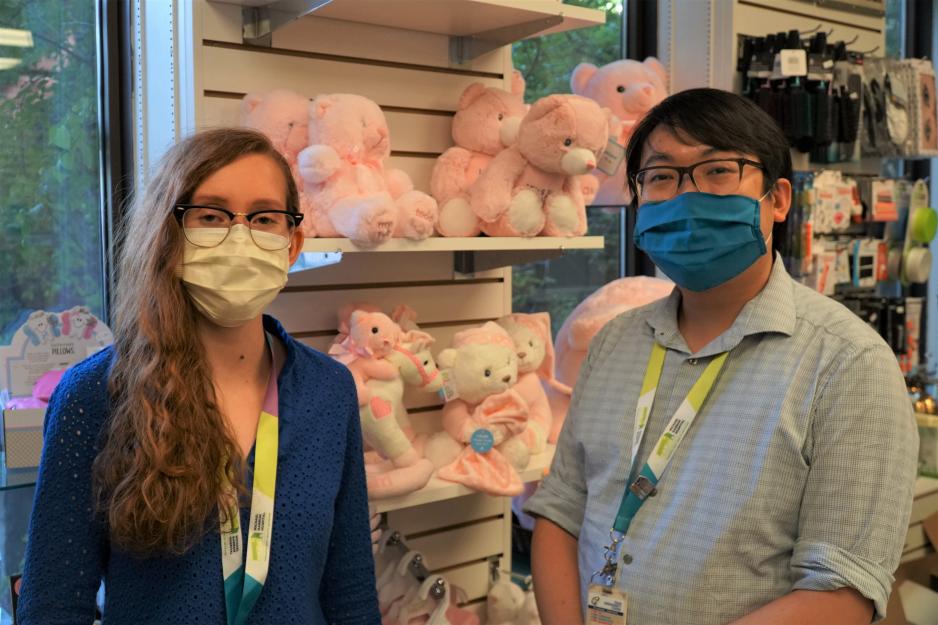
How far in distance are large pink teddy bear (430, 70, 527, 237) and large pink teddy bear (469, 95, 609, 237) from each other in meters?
0.05

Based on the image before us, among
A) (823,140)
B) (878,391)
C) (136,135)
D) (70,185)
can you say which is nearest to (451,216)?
(136,135)

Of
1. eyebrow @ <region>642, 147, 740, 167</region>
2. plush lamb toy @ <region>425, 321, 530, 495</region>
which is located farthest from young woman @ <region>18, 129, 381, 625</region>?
plush lamb toy @ <region>425, 321, 530, 495</region>

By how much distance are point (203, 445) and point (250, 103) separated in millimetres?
1020

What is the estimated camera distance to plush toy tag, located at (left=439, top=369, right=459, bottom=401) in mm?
2336

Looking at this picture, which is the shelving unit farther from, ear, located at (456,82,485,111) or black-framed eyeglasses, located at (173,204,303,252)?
black-framed eyeglasses, located at (173,204,303,252)

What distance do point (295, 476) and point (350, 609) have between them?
0.88ft

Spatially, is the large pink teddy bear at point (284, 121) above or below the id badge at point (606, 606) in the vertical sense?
above

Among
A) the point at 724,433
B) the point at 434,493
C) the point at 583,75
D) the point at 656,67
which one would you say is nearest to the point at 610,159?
the point at 583,75

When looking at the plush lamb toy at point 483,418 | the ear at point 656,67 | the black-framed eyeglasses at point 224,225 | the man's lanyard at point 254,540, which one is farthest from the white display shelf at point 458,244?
the ear at point 656,67

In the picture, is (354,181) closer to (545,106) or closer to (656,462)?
(545,106)

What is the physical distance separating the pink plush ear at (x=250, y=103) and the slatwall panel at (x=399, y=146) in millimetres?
50

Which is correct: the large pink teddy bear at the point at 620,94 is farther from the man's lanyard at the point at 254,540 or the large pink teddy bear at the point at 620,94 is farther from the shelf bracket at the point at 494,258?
the man's lanyard at the point at 254,540

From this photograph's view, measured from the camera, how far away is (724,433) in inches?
60.1

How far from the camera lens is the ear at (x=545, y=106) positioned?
2.31m
